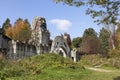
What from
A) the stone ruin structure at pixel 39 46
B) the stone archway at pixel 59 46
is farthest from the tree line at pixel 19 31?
the stone archway at pixel 59 46

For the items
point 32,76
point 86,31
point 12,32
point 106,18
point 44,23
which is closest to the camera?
point 106,18

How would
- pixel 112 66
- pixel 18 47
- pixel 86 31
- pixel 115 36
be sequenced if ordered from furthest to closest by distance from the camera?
1. pixel 86 31
2. pixel 115 36
3. pixel 18 47
4. pixel 112 66

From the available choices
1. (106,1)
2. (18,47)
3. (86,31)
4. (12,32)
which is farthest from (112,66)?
(86,31)

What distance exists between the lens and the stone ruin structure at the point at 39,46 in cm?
5031

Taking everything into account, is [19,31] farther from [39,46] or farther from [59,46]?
[39,46]

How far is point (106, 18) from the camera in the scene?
57.3 feet

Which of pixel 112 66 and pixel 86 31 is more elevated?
pixel 86 31

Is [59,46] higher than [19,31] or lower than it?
lower

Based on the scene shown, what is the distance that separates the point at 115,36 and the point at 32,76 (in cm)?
5708

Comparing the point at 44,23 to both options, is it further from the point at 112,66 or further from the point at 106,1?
the point at 106,1

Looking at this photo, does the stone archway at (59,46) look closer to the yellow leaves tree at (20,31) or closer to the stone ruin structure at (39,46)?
the stone ruin structure at (39,46)

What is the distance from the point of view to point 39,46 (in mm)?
56625

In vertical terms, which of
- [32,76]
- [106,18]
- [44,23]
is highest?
[44,23]

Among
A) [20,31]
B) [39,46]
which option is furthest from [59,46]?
[20,31]
